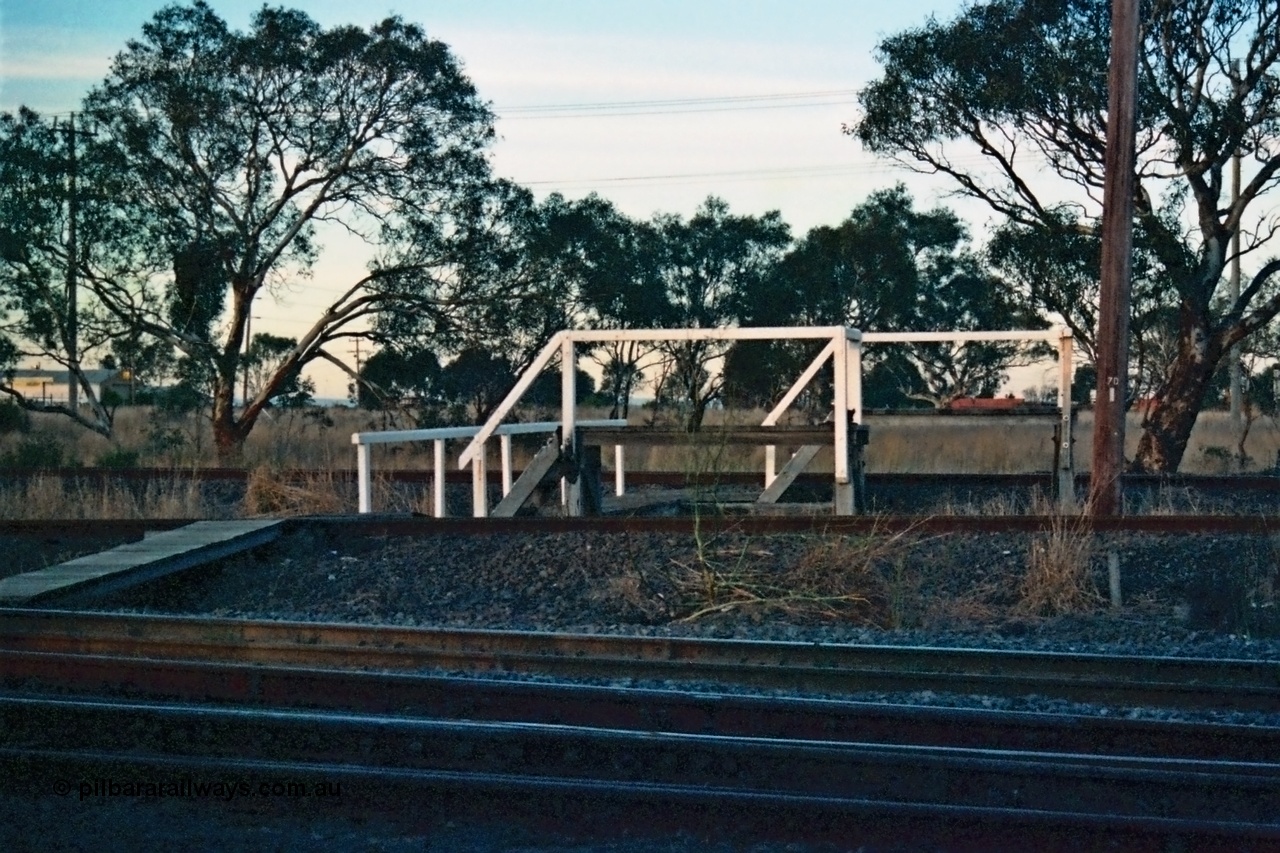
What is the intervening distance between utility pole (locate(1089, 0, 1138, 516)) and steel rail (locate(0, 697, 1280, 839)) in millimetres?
7450

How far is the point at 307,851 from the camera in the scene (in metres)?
5.28

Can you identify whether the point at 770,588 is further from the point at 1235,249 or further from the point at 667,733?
the point at 1235,249

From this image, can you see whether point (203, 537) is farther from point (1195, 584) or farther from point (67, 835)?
point (1195, 584)

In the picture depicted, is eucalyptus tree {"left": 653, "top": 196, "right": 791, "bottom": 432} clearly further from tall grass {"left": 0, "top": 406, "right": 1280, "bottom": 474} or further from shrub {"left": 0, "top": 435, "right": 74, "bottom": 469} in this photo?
shrub {"left": 0, "top": 435, "right": 74, "bottom": 469}

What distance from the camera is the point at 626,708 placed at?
22.5 ft

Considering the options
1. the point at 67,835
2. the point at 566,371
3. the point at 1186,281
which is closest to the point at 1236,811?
the point at 67,835

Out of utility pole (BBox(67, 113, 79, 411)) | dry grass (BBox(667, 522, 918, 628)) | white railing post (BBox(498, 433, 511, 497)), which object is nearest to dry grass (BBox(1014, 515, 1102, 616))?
dry grass (BBox(667, 522, 918, 628))

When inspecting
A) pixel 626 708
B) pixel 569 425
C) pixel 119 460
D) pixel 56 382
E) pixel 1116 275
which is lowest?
pixel 626 708

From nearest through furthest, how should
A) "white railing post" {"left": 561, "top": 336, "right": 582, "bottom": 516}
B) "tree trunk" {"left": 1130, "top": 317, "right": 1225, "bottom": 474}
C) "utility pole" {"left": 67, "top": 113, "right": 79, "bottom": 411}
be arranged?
"white railing post" {"left": 561, "top": 336, "right": 582, "bottom": 516}
"tree trunk" {"left": 1130, "top": 317, "right": 1225, "bottom": 474}
"utility pole" {"left": 67, "top": 113, "right": 79, "bottom": 411}

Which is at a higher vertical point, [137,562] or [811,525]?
[811,525]

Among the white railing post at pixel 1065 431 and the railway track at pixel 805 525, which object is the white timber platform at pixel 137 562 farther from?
the white railing post at pixel 1065 431

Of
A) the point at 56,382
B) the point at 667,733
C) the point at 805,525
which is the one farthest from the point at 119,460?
the point at 56,382

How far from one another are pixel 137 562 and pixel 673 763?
6.14 m

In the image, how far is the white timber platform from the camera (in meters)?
10.3
